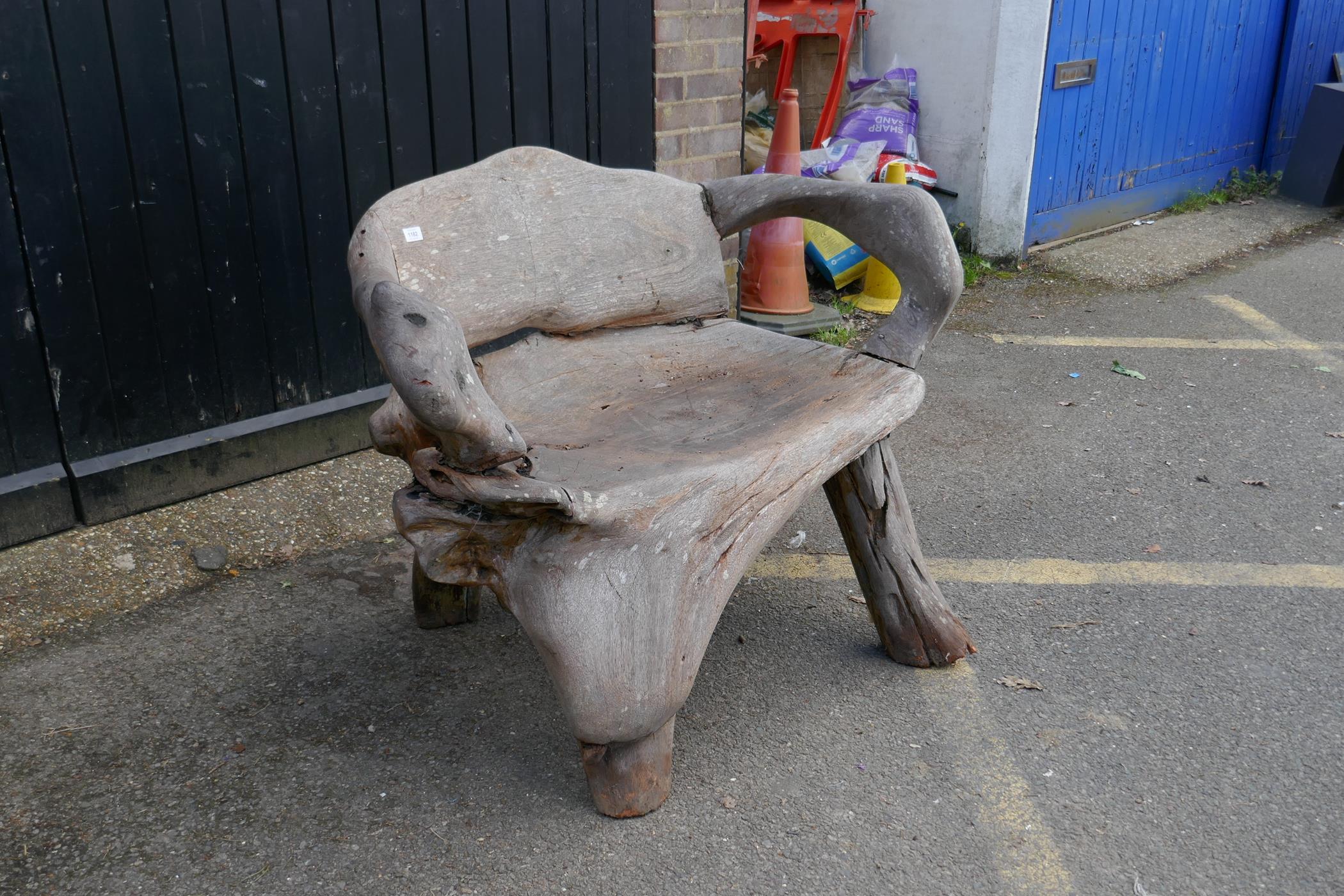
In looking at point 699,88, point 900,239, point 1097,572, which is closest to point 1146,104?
point 699,88

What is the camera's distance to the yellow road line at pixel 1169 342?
4938mm

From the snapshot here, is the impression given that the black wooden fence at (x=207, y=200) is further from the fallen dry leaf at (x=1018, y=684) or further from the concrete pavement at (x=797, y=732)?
the fallen dry leaf at (x=1018, y=684)

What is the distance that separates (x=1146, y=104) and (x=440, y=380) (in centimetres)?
602

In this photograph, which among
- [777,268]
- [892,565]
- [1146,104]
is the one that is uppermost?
[1146,104]

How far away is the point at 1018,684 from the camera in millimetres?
2648

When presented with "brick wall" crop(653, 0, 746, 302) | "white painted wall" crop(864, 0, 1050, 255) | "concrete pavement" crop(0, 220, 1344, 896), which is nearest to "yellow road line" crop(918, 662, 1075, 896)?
"concrete pavement" crop(0, 220, 1344, 896)

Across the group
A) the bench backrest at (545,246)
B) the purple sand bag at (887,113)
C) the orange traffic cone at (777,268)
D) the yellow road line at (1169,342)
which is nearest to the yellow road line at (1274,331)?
the yellow road line at (1169,342)

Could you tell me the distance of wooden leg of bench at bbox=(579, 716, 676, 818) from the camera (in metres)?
2.12

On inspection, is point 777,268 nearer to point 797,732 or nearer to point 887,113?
point 887,113

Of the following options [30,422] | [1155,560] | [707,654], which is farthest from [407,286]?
[1155,560]

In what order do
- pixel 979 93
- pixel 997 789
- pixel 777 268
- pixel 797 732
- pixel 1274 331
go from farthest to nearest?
pixel 979 93 < pixel 1274 331 < pixel 777 268 < pixel 797 732 < pixel 997 789

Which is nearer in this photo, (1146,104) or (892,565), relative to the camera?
(892,565)

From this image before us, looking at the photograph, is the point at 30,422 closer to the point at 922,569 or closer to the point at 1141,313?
the point at 922,569

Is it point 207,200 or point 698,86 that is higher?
point 698,86
